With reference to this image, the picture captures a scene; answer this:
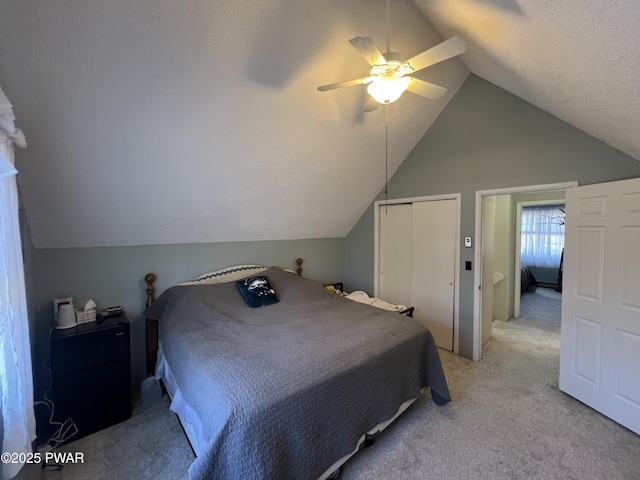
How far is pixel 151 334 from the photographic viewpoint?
263 centimetres

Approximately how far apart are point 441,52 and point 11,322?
7.95ft

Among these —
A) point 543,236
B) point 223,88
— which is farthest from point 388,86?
point 543,236

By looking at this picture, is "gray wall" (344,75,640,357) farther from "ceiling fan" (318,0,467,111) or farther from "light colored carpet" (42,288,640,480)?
"ceiling fan" (318,0,467,111)

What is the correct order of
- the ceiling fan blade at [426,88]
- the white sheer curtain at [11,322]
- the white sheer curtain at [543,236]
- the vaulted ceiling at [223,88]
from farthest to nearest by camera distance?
the white sheer curtain at [543,236]
the ceiling fan blade at [426,88]
the vaulted ceiling at [223,88]
the white sheer curtain at [11,322]

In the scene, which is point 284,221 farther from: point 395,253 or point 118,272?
point 118,272

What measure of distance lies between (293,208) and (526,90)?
241 centimetres

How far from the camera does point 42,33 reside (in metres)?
1.27

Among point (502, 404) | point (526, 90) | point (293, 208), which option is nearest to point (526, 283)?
point (502, 404)

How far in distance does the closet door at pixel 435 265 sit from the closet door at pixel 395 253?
92 millimetres

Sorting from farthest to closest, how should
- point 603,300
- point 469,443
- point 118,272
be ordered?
point 118,272, point 603,300, point 469,443

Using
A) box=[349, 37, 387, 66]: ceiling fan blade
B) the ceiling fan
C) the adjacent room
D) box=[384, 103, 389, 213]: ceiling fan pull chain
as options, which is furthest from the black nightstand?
box=[384, 103, 389, 213]: ceiling fan pull chain

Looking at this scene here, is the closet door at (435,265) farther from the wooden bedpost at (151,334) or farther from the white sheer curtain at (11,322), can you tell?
the white sheer curtain at (11,322)

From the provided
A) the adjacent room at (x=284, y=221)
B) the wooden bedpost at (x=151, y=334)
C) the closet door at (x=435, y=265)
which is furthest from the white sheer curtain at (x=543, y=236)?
the wooden bedpost at (x=151, y=334)

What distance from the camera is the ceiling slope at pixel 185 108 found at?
1385mm
